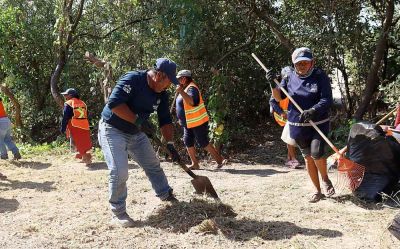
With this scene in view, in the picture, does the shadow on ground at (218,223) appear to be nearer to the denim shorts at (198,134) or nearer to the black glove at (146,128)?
the black glove at (146,128)

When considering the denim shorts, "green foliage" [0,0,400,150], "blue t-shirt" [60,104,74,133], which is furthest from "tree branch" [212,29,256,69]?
"blue t-shirt" [60,104,74,133]

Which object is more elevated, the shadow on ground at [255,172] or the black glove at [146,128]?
the black glove at [146,128]

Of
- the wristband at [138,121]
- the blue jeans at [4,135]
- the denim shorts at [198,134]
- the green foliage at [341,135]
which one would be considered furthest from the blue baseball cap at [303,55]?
the blue jeans at [4,135]

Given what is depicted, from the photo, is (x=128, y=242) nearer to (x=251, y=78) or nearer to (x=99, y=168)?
(x=99, y=168)

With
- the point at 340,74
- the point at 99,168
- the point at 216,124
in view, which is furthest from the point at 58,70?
the point at 340,74

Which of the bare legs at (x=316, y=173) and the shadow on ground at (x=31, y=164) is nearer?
the bare legs at (x=316, y=173)

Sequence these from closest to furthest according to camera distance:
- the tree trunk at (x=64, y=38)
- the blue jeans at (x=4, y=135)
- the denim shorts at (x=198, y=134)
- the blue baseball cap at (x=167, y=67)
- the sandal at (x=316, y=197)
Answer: the blue baseball cap at (x=167, y=67)
the sandal at (x=316, y=197)
the denim shorts at (x=198, y=134)
the blue jeans at (x=4, y=135)
the tree trunk at (x=64, y=38)

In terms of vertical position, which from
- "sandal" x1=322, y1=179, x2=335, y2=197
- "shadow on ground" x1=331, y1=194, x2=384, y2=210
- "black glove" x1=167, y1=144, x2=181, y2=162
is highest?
"black glove" x1=167, y1=144, x2=181, y2=162

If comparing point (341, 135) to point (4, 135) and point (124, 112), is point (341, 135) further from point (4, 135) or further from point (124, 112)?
point (4, 135)

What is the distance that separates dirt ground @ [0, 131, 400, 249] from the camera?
421 centimetres

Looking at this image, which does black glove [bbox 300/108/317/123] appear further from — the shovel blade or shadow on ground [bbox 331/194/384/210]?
the shovel blade

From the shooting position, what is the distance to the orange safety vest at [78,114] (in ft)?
27.6

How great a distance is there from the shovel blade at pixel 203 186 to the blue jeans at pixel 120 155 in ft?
1.80

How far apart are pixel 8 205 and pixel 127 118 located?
99.9 inches
